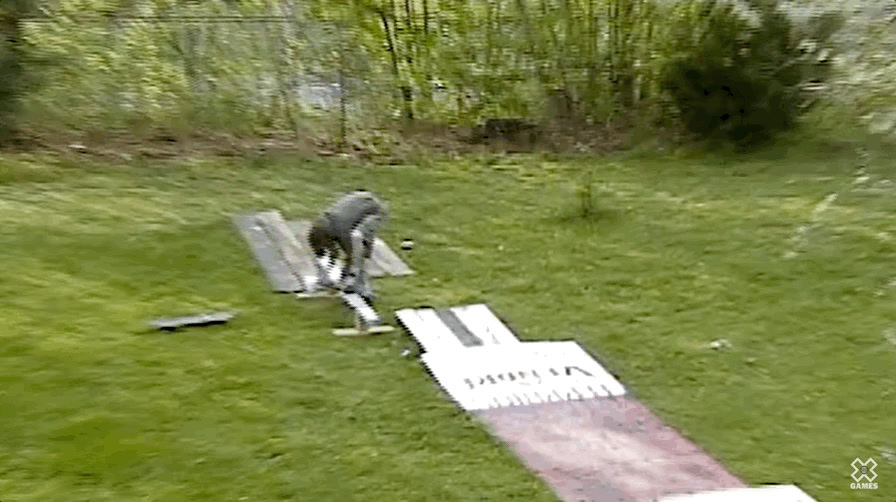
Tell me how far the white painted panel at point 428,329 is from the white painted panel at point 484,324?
0.09 meters

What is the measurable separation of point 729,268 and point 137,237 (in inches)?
93.0

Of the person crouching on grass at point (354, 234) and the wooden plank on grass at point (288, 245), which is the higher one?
the person crouching on grass at point (354, 234)

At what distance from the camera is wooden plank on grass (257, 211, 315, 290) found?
4.58m

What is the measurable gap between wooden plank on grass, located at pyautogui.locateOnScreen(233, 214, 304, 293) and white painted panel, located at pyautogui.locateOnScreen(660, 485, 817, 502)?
1948 mm

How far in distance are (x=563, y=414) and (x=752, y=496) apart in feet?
2.07

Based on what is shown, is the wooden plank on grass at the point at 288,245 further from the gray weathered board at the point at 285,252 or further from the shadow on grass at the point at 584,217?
the shadow on grass at the point at 584,217

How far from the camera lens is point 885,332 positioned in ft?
12.9

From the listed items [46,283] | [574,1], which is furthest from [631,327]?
[574,1]

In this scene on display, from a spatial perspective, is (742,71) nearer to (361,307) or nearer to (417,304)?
(417,304)

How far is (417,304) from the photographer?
4.27 metres

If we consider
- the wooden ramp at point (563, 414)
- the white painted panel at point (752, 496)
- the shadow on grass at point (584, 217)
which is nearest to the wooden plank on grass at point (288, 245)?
the wooden ramp at point (563, 414)

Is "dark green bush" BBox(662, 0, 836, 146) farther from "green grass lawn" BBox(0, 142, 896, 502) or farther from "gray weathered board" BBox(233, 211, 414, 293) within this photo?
"gray weathered board" BBox(233, 211, 414, 293)

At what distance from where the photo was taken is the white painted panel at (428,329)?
12.5 ft

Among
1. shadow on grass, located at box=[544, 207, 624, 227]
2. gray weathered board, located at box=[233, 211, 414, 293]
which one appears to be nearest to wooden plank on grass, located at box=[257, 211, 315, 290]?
gray weathered board, located at box=[233, 211, 414, 293]
